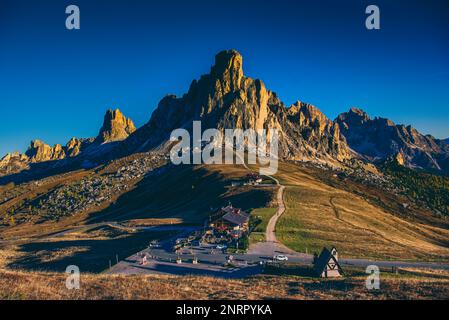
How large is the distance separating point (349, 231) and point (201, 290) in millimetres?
57851

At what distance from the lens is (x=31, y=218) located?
576 ft

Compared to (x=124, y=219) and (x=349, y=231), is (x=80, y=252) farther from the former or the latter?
(x=349, y=231)

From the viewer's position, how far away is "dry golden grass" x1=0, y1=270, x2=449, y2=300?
93.7 ft

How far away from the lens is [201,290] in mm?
31734

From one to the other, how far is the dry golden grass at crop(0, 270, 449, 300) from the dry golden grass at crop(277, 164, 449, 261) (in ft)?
105

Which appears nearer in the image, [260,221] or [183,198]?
[260,221]

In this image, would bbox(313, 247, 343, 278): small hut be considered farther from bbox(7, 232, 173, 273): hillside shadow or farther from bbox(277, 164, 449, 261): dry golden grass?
bbox(7, 232, 173, 273): hillside shadow

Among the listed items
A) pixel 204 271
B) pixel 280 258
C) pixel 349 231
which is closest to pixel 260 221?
pixel 349 231

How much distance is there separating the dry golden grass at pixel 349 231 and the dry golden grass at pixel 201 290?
32.0 m

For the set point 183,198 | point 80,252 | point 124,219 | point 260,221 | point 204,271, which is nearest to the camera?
point 204,271

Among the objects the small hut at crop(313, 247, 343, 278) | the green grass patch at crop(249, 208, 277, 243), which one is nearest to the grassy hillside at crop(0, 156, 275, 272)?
the green grass patch at crop(249, 208, 277, 243)

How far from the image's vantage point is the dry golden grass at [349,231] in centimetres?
6994

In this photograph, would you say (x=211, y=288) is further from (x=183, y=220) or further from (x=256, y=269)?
(x=183, y=220)

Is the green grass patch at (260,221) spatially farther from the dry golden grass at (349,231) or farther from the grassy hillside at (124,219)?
the grassy hillside at (124,219)
